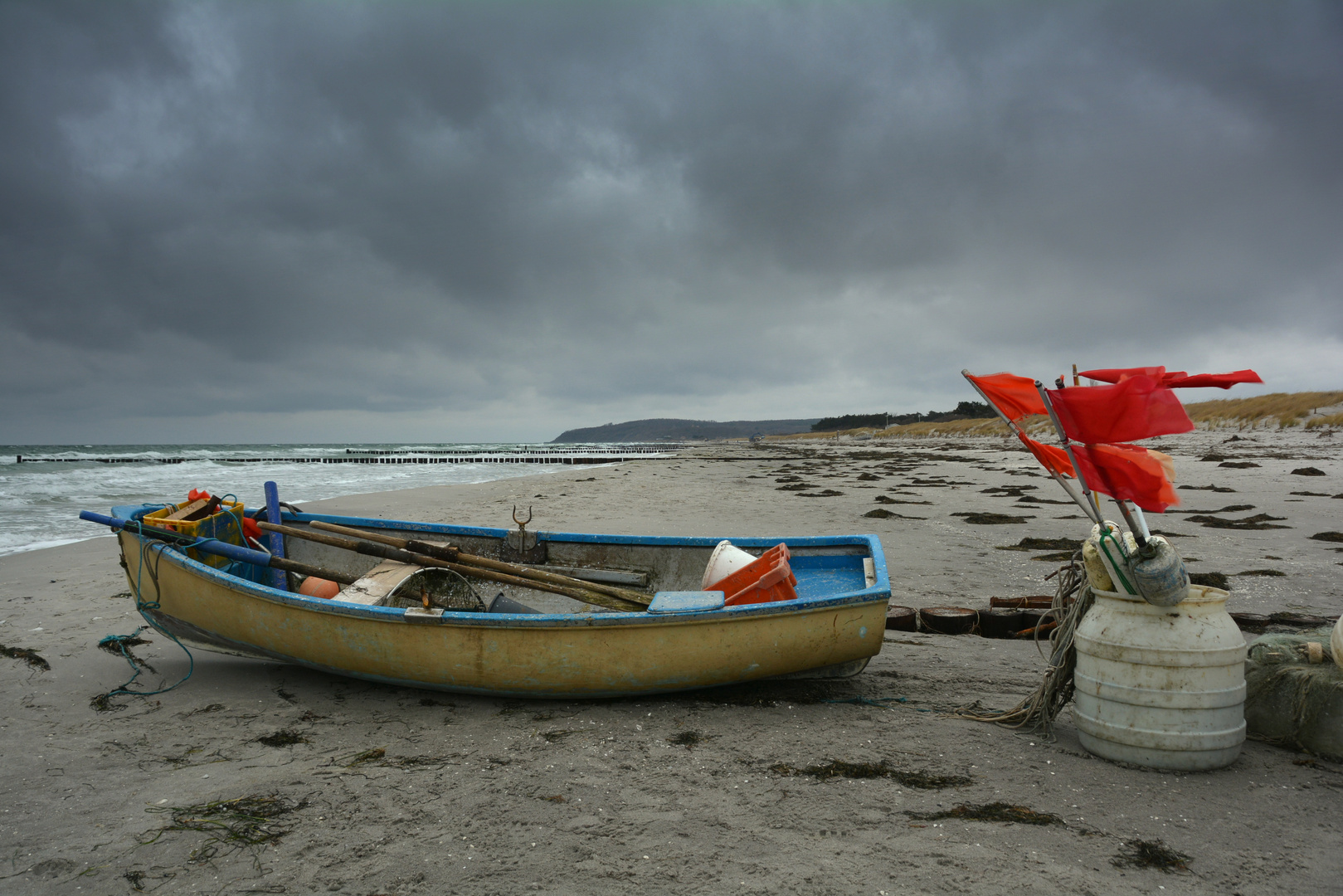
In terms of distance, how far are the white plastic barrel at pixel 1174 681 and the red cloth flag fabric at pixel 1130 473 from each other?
0.54 meters

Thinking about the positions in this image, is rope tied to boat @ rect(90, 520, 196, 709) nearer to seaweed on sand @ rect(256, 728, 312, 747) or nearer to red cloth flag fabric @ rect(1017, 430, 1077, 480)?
seaweed on sand @ rect(256, 728, 312, 747)

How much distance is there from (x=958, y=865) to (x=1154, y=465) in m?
1.88

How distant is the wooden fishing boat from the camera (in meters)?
4.16

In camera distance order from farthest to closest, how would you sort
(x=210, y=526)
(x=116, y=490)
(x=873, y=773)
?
(x=116, y=490) < (x=210, y=526) < (x=873, y=773)

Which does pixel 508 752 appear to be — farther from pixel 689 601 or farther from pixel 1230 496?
pixel 1230 496

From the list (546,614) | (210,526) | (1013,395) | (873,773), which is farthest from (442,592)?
(1013,395)

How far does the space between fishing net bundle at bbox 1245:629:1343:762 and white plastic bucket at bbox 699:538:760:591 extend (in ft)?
9.42

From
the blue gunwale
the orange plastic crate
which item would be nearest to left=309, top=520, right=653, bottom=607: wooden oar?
the orange plastic crate

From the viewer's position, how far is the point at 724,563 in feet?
17.1

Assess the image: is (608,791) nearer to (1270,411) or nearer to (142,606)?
(142,606)

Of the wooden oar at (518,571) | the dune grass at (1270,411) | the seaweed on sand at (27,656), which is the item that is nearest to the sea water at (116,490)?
the seaweed on sand at (27,656)

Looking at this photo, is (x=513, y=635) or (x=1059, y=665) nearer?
(x=1059, y=665)

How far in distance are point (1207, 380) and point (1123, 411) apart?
39cm

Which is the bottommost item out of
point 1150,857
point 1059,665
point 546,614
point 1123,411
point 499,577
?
point 1150,857
